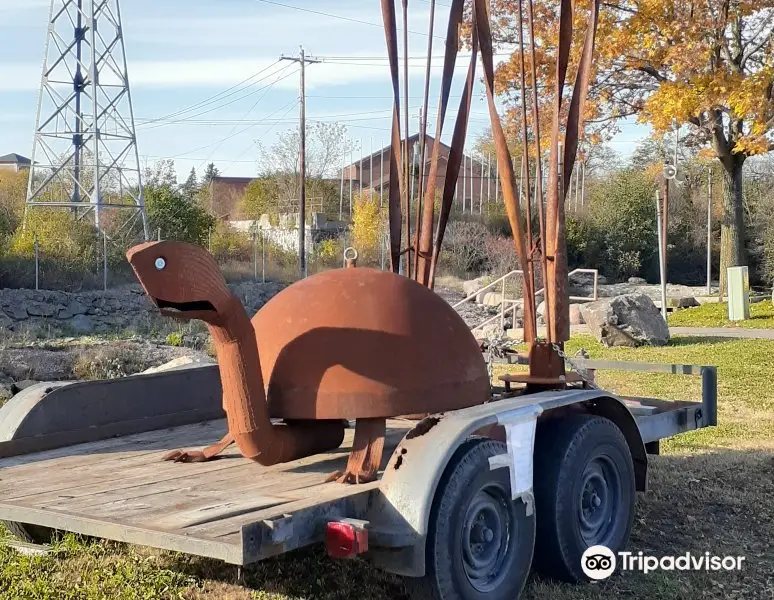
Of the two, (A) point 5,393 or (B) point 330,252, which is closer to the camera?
(A) point 5,393

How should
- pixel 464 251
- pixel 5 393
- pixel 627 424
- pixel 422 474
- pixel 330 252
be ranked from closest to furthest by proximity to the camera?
pixel 422 474 → pixel 627 424 → pixel 5 393 → pixel 330 252 → pixel 464 251

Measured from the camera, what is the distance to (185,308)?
3.61 meters

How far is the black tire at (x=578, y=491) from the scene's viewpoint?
4332mm

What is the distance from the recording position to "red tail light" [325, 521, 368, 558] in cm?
328

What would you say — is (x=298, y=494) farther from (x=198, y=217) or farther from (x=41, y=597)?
(x=198, y=217)

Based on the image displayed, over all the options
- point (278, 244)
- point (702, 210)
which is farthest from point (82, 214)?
point (702, 210)

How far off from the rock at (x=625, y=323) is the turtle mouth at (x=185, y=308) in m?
12.7

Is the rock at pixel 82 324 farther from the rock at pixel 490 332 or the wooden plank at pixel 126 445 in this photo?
the wooden plank at pixel 126 445

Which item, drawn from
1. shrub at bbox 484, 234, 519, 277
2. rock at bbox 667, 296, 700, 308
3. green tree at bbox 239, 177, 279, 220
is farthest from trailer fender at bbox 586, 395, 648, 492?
green tree at bbox 239, 177, 279, 220

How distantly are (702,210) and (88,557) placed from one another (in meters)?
42.5

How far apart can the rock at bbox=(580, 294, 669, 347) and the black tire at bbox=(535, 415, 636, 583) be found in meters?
11.0

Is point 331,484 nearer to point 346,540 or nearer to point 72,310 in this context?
point 346,540

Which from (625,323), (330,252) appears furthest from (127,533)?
(330,252)

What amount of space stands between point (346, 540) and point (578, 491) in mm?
1553
